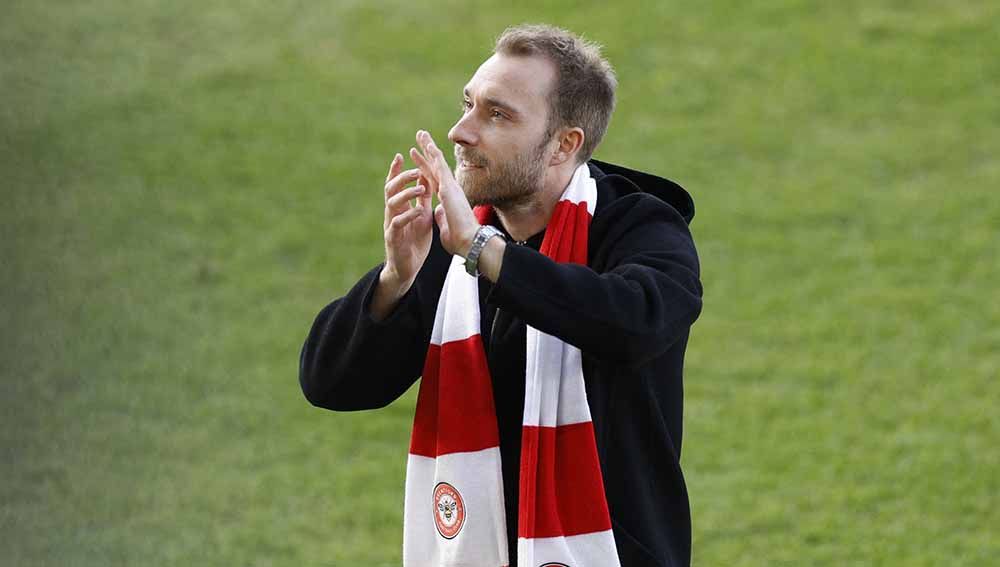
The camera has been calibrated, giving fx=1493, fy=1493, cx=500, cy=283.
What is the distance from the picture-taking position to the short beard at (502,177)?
10.1 ft

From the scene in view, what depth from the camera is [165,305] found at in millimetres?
8586

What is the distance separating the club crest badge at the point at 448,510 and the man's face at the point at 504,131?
2.06 feet

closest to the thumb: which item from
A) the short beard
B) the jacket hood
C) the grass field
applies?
the short beard

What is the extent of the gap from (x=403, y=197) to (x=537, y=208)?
1.24 feet

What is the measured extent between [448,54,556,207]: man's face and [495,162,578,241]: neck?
6cm

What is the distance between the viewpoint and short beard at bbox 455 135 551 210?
3076 millimetres

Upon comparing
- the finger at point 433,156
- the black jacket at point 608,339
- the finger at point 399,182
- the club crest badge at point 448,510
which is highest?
the finger at point 433,156

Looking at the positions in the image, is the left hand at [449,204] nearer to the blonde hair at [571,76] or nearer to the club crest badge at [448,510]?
the blonde hair at [571,76]

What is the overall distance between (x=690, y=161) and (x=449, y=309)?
21.9ft

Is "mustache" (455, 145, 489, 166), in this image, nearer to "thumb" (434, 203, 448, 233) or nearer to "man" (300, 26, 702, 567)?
"man" (300, 26, 702, 567)

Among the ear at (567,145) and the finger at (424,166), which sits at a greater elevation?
the ear at (567,145)

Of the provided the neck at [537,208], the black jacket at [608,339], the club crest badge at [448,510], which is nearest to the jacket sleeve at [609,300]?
the black jacket at [608,339]

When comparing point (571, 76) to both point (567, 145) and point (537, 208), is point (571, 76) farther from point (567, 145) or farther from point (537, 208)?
point (537, 208)

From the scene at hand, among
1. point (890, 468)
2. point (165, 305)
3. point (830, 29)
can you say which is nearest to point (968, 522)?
point (890, 468)
